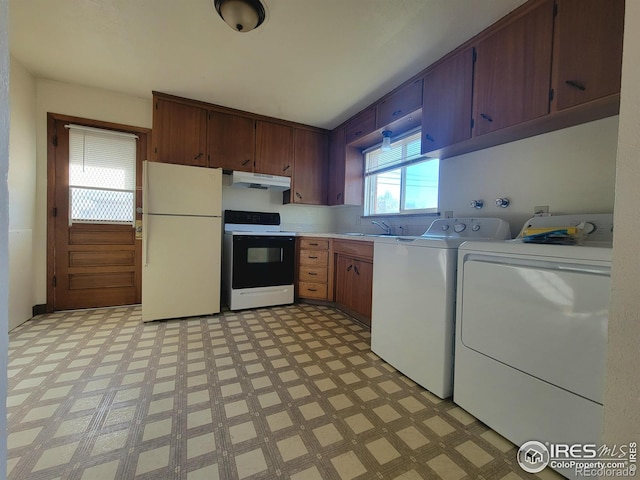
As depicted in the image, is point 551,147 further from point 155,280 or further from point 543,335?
point 155,280

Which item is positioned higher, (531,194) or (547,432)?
(531,194)

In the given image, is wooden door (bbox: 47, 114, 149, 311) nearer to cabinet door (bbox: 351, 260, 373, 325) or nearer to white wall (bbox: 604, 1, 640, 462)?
cabinet door (bbox: 351, 260, 373, 325)

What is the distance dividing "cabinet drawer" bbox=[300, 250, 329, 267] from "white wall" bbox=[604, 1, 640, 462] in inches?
106

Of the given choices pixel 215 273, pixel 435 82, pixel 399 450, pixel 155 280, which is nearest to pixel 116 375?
pixel 155 280

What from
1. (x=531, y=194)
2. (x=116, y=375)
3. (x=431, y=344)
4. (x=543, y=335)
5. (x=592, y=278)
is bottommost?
(x=116, y=375)

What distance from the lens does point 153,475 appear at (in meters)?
0.98

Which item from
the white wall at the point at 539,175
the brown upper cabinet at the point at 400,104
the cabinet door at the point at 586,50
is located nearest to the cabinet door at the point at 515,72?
the cabinet door at the point at 586,50

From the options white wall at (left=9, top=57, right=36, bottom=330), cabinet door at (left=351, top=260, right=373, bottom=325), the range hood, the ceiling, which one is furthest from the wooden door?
cabinet door at (left=351, top=260, right=373, bottom=325)

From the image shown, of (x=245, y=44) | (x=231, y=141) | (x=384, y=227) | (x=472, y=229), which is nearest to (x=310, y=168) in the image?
(x=231, y=141)

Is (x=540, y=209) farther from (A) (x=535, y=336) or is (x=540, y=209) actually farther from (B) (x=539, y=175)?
(A) (x=535, y=336)

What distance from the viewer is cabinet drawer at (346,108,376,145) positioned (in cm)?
289

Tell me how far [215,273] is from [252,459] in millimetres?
2012

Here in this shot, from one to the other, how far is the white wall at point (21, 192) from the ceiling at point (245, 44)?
276 millimetres

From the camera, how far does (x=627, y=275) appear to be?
1.57 ft
